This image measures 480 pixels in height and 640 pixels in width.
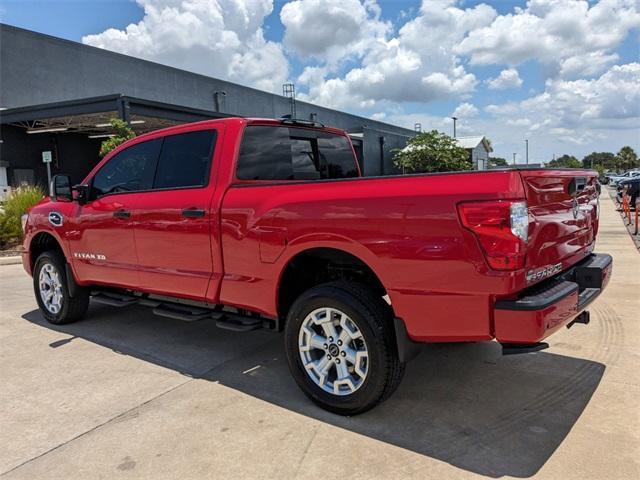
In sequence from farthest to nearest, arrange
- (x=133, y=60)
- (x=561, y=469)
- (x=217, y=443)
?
(x=133, y=60) → (x=217, y=443) → (x=561, y=469)

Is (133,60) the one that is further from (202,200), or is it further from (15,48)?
(202,200)

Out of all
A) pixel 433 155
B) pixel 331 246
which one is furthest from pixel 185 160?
pixel 433 155

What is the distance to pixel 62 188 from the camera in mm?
5250

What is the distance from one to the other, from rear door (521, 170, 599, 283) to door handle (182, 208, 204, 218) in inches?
93.8

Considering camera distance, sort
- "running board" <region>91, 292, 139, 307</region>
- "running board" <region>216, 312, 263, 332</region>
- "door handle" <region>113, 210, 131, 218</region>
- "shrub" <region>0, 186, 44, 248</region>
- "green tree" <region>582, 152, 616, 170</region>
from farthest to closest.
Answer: "green tree" <region>582, 152, 616, 170</region> < "shrub" <region>0, 186, 44, 248</region> < "running board" <region>91, 292, 139, 307</region> < "door handle" <region>113, 210, 131, 218</region> < "running board" <region>216, 312, 263, 332</region>

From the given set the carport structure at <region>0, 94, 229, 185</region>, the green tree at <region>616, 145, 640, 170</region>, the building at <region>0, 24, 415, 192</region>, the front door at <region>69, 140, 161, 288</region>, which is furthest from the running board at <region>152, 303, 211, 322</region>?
the green tree at <region>616, 145, 640, 170</region>

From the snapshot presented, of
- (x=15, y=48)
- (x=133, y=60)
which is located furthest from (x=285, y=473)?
(x=133, y=60)

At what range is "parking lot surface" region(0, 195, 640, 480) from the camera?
2.80 meters

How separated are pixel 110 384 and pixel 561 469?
10.5 ft

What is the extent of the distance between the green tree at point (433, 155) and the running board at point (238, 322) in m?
32.8

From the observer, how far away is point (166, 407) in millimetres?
3566

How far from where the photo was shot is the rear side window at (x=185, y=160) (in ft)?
13.8

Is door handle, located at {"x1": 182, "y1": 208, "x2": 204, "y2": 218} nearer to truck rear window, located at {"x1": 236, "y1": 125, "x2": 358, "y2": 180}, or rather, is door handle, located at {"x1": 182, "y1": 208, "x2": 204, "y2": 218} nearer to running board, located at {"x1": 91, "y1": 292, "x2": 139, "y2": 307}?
truck rear window, located at {"x1": 236, "y1": 125, "x2": 358, "y2": 180}

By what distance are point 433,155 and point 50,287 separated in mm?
33042
